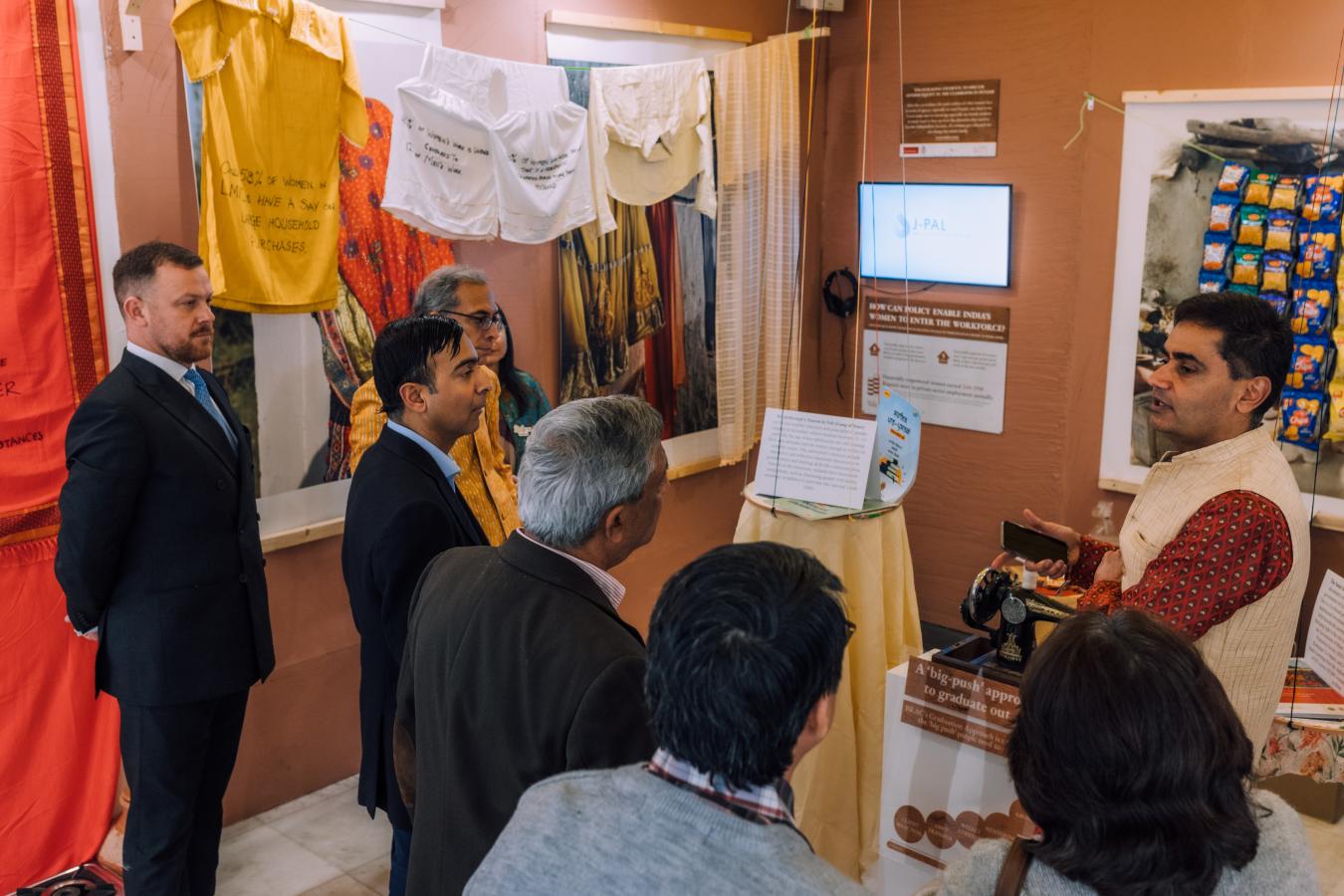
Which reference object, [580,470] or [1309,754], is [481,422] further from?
[1309,754]

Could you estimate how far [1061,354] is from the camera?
16.0 feet

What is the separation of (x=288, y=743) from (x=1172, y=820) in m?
3.04

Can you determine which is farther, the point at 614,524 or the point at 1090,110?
the point at 1090,110

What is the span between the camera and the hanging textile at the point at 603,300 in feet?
14.6

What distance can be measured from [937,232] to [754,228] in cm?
86

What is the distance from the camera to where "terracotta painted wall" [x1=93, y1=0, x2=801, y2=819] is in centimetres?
312

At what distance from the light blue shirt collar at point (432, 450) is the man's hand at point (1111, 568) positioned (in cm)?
145

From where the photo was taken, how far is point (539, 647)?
1.57m

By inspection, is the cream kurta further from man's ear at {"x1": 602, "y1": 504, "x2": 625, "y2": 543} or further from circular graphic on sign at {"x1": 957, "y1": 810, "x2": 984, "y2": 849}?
man's ear at {"x1": 602, "y1": 504, "x2": 625, "y2": 543}

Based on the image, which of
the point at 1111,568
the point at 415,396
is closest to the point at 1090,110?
the point at 1111,568

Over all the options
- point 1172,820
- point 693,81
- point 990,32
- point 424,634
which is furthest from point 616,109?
point 1172,820

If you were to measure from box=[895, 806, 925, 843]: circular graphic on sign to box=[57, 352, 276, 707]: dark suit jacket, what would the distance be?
5.25ft

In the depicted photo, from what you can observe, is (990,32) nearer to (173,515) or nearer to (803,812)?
(803,812)

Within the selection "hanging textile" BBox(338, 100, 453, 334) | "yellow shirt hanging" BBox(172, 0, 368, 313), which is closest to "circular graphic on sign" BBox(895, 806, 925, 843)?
"hanging textile" BBox(338, 100, 453, 334)
